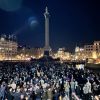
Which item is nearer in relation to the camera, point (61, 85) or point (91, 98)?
point (91, 98)

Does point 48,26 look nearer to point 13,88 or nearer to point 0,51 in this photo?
point 0,51

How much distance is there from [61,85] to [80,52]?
155246mm

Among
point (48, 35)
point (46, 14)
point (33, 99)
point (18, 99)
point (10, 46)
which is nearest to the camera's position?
point (18, 99)

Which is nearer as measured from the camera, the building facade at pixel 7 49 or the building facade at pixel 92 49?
the building facade at pixel 92 49

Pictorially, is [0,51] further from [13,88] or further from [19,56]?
[13,88]

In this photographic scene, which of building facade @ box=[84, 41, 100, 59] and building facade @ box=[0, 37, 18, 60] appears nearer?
building facade @ box=[84, 41, 100, 59]

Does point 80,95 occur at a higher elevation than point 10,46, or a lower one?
lower

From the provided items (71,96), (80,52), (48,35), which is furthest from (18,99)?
(80,52)

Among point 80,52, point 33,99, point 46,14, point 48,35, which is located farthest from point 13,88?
point 80,52

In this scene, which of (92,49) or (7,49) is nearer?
(7,49)

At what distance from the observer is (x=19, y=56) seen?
17038 centimetres

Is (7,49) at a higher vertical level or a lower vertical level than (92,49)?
higher

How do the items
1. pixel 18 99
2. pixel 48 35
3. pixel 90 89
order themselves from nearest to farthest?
pixel 18 99 → pixel 90 89 → pixel 48 35

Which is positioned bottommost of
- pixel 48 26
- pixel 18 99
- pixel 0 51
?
pixel 18 99
